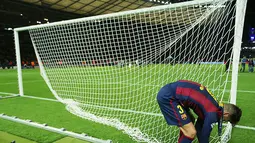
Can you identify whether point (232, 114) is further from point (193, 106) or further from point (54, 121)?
Result: point (54, 121)

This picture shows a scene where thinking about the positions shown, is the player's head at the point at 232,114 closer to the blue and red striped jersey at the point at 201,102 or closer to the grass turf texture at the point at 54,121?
the blue and red striped jersey at the point at 201,102

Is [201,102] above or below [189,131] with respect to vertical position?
above

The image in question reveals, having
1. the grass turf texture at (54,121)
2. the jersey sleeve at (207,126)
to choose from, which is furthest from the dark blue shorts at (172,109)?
the grass turf texture at (54,121)

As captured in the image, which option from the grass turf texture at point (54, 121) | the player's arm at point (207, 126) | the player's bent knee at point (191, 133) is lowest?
the grass turf texture at point (54, 121)

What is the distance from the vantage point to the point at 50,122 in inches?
167

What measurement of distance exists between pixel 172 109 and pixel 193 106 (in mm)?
235

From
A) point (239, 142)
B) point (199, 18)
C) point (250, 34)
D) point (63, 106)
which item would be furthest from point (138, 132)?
point (250, 34)

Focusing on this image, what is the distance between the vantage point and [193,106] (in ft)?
7.61

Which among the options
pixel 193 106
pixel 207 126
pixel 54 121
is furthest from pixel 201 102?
pixel 54 121

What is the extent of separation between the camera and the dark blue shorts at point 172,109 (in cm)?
223

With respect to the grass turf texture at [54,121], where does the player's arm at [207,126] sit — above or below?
above

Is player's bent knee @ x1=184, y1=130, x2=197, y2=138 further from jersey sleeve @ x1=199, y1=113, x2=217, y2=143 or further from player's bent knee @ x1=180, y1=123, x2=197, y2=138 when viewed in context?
jersey sleeve @ x1=199, y1=113, x2=217, y2=143

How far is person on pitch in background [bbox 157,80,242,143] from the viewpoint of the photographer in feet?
6.91

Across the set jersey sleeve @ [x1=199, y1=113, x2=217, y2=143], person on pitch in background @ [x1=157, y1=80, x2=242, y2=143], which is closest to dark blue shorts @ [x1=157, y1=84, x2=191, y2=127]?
person on pitch in background @ [x1=157, y1=80, x2=242, y2=143]
